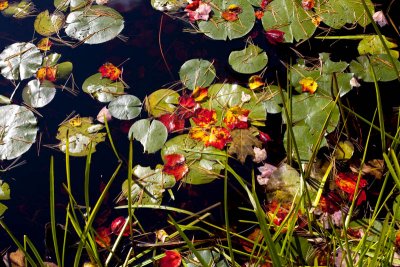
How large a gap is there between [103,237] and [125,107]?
0.49 m

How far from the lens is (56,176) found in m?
1.61

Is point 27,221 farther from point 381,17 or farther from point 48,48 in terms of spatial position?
point 381,17

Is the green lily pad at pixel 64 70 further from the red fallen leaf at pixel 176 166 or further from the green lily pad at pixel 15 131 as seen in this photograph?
the red fallen leaf at pixel 176 166

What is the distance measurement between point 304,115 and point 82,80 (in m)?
0.88

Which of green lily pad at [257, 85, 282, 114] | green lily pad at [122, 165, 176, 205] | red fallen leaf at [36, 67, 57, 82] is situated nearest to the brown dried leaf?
green lily pad at [257, 85, 282, 114]

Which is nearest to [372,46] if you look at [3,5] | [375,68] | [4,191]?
[375,68]

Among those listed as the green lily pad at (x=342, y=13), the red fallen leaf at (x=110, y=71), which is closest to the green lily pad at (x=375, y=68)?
the green lily pad at (x=342, y=13)

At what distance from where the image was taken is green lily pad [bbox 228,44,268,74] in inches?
69.2

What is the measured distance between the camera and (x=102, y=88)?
69.9 inches

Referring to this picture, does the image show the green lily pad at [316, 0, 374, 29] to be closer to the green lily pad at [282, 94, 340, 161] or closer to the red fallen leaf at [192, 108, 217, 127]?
the green lily pad at [282, 94, 340, 161]

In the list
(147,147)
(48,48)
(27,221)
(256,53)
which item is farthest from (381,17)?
(27,221)

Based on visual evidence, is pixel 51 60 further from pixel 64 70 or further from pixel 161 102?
pixel 161 102

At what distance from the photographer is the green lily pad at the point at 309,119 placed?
1.50 m

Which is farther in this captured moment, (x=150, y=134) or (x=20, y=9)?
(x=20, y=9)
